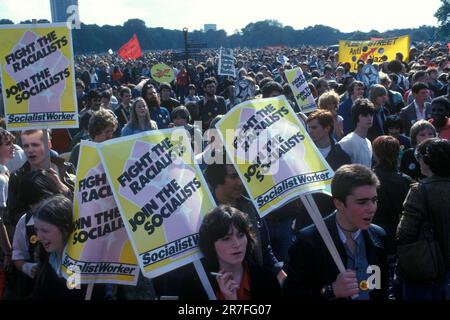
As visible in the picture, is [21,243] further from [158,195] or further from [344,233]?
[344,233]

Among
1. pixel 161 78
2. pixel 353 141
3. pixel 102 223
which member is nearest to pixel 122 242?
pixel 102 223

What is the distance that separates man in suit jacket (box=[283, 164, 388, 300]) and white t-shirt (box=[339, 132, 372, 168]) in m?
1.98

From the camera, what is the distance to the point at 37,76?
400 cm

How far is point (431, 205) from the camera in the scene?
3.16 metres

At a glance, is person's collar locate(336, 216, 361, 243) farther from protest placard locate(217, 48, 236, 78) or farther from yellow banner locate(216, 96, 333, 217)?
protest placard locate(217, 48, 236, 78)

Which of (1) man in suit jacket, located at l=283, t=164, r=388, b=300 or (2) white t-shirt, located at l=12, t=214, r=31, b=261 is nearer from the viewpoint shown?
(1) man in suit jacket, located at l=283, t=164, r=388, b=300

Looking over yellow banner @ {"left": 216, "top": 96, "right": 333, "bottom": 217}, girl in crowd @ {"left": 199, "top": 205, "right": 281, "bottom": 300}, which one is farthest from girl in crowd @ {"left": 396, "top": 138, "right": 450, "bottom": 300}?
girl in crowd @ {"left": 199, "top": 205, "right": 281, "bottom": 300}

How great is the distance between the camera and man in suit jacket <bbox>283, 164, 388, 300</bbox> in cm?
264

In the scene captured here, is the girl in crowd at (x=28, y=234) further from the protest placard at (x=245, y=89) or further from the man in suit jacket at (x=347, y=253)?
→ the protest placard at (x=245, y=89)

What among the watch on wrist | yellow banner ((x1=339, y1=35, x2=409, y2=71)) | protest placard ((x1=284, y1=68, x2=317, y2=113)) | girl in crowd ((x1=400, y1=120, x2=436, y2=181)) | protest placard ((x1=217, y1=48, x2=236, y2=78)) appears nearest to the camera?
the watch on wrist

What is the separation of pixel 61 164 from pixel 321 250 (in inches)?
92.9

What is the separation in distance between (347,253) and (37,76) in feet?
8.60

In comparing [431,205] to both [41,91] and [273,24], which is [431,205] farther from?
[273,24]

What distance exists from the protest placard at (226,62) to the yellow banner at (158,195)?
359 inches
